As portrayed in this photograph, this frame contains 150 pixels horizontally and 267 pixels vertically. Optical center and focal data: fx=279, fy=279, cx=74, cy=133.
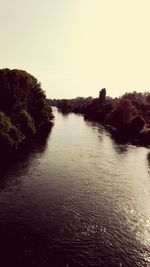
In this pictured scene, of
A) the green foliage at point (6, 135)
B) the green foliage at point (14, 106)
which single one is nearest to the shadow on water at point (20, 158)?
the green foliage at point (6, 135)

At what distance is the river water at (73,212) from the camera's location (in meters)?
27.0

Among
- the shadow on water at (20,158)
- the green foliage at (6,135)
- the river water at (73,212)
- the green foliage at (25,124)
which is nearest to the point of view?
the river water at (73,212)

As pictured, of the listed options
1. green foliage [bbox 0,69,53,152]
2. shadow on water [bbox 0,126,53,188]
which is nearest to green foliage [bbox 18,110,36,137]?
green foliage [bbox 0,69,53,152]

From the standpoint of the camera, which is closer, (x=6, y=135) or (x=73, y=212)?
(x=73, y=212)

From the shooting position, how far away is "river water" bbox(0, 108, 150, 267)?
88.4 feet

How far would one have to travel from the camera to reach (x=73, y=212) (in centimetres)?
3603

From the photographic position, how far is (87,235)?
1198 inches

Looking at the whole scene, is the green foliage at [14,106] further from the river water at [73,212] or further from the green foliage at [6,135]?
the river water at [73,212]

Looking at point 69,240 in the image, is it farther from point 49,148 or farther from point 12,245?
point 49,148

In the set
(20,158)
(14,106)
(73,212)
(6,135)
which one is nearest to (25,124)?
(14,106)

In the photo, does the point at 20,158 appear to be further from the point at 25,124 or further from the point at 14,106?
the point at 14,106

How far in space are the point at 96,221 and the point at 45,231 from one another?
6626mm

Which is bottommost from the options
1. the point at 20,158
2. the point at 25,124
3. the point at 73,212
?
the point at 73,212

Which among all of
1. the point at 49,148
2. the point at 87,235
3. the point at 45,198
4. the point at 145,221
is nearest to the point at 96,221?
the point at 87,235
